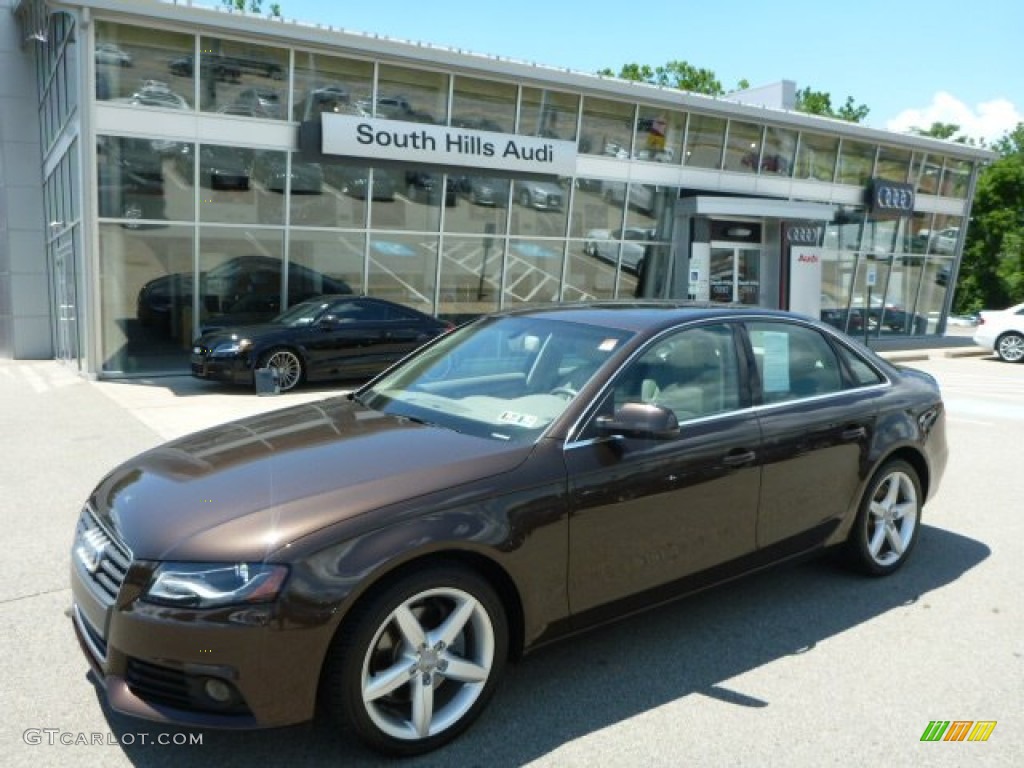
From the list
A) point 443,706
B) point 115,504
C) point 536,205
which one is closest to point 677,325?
point 443,706

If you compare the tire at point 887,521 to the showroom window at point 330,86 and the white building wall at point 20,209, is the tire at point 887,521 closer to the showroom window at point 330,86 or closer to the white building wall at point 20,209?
the showroom window at point 330,86

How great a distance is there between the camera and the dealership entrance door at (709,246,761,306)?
834 inches

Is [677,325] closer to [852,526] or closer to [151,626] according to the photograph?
[852,526]

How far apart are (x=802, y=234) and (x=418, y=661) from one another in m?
21.0

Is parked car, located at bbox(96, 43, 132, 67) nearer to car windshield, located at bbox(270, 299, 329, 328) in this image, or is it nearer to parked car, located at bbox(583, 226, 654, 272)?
car windshield, located at bbox(270, 299, 329, 328)

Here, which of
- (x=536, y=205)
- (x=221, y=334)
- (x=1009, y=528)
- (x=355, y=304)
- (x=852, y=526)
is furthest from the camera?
(x=536, y=205)

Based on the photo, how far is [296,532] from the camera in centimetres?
272

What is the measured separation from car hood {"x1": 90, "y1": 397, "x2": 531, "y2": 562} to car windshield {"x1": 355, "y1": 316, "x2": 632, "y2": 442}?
180 millimetres

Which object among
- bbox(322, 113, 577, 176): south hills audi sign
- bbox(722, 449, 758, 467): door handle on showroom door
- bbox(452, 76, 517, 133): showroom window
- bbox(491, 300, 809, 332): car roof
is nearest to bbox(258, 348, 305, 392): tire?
bbox(322, 113, 577, 176): south hills audi sign

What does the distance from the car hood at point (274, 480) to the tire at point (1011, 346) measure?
67.8 feet

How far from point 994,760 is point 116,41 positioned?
590 inches

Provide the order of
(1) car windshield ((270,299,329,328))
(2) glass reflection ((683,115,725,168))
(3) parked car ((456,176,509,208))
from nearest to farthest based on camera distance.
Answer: (1) car windshield ((270,299,329,328))
(3) parked car ((456,176,509,208))
(2) glass reflection ((683,115,725,168))

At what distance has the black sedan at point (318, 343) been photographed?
1233 centimetres

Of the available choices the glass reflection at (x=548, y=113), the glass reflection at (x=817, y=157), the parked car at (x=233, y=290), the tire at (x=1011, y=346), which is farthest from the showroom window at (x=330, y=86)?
the tire at (x=1011, y=346)
